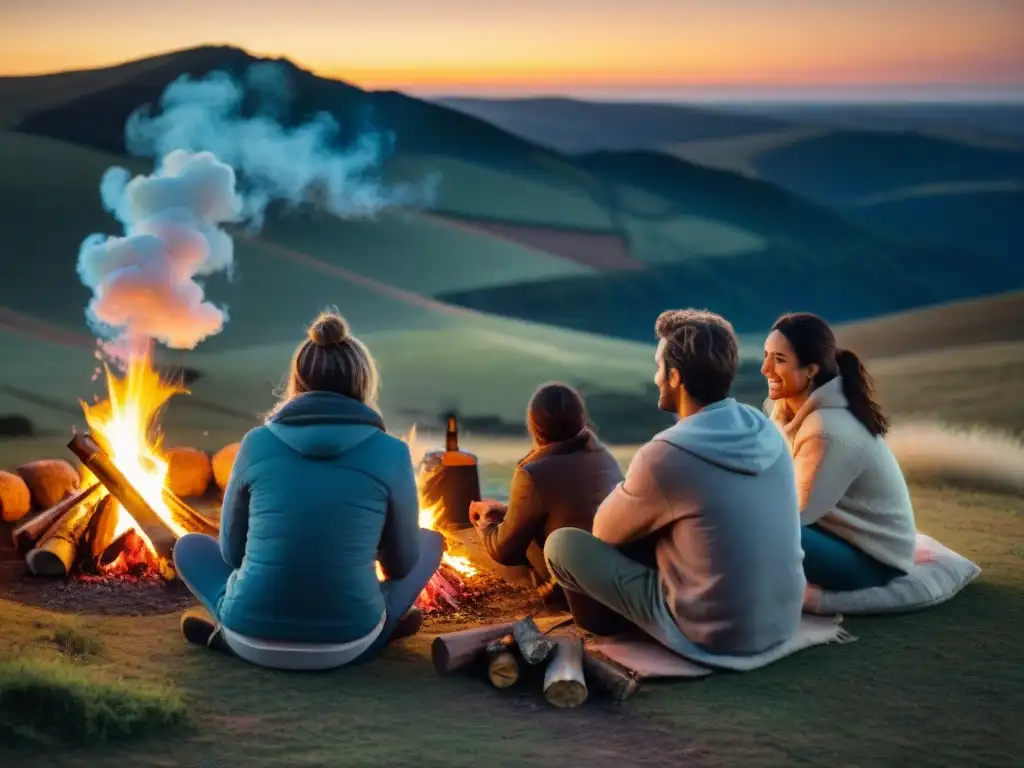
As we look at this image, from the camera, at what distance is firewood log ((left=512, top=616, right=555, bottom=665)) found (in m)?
3.86

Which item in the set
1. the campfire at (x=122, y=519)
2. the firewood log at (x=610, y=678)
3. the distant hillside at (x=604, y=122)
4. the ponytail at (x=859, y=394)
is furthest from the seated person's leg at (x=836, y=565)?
the distant hillside at (x=604, y=122)

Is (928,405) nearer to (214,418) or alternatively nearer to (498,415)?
(498,415)

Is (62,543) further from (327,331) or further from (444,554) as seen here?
(327,331)

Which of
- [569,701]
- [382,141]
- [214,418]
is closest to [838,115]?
[382,141]

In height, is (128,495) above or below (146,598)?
above

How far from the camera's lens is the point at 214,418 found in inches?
367

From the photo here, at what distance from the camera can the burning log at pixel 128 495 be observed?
511cm

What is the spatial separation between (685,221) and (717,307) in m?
0.93

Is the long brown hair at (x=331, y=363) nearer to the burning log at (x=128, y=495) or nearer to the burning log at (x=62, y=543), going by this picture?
the burning log at (x=128, y=495)

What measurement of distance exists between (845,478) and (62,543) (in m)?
3.14

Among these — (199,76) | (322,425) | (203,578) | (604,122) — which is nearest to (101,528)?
(203,578)

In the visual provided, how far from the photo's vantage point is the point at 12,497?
20.2 ft

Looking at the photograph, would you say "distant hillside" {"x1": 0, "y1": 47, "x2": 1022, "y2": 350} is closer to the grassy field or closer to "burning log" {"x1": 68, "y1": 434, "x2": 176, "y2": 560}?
"burning log" {"x1": 68, "y1": 434, "x2": 176, "y2": 560}

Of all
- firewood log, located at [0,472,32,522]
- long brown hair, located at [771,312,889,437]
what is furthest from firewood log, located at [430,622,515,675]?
firewood log, located at [0,472,32,522]
